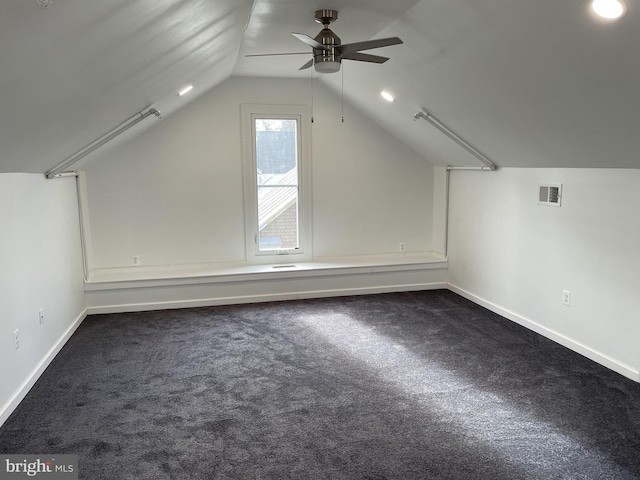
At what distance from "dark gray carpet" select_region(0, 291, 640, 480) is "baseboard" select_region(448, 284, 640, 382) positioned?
0.08 metres

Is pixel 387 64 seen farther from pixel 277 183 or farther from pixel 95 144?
pixel 95 144

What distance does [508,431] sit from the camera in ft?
8.75

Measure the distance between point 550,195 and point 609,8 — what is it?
2.21m

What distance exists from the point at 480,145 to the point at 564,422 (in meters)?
2.57

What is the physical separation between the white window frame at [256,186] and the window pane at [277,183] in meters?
0.05

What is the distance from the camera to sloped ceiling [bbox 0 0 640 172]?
189cm

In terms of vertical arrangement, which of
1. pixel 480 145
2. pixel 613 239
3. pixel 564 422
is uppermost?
pixel 480 145

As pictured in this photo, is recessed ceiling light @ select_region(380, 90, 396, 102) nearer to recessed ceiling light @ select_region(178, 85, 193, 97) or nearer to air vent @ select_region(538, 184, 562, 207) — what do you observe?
air vent @ select_region(538, 184, 562, 207)

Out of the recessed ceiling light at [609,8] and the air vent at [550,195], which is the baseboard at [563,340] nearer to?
the air vent at [550,195]

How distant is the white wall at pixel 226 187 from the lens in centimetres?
519

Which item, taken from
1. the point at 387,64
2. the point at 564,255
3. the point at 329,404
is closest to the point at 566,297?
the point at 564,255

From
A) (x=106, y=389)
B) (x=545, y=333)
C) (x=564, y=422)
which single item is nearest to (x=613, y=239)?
(x=545, y=333)

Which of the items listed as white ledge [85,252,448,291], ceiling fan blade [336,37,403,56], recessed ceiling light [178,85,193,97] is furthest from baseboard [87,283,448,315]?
ceiling fan blade [336,37,403,56]

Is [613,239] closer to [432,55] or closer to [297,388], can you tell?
[432,55]
